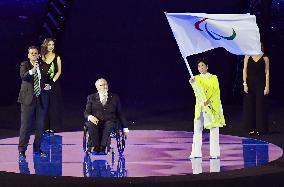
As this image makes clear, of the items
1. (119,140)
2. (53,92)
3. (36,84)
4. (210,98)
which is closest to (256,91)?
(210,98)

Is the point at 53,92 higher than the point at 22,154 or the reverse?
higher

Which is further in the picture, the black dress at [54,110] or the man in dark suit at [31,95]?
the black dress at [54,110]

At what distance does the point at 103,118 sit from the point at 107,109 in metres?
0.14

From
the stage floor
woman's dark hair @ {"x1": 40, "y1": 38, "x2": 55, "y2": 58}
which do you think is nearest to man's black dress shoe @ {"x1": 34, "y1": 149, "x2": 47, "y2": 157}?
the stage floor

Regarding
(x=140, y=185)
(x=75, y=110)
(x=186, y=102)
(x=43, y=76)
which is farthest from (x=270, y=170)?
(x=186, y=102)

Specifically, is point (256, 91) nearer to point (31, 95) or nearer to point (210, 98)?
point (210, 98)

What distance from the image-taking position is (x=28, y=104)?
1025 centimetres

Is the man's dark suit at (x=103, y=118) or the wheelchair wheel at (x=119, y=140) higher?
the man's dark suit at (x=103, y=118)

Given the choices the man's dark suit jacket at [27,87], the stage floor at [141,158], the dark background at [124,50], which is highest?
the dark background at [124,50]

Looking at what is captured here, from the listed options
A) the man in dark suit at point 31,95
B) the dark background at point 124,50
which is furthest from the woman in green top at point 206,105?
the dark background at point 124,50

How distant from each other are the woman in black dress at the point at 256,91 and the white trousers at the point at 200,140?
2.75 meters

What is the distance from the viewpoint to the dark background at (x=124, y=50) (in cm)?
1953

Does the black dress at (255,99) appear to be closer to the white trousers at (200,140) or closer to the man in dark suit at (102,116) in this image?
the white trousers at (200,140)

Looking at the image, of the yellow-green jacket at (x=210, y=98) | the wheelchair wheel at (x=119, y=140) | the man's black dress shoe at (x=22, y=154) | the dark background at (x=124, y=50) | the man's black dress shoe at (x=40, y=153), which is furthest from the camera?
the dark background at (x=124, y=50)
